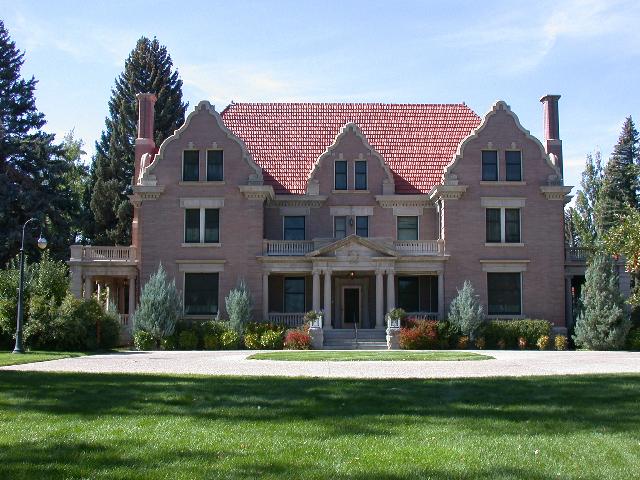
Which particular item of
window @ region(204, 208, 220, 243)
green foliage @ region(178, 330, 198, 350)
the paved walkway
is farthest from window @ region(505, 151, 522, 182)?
green foliage @ region(178, 330, 198, 350)

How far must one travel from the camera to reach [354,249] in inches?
1543

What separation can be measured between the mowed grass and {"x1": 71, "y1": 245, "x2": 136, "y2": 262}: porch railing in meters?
24.7

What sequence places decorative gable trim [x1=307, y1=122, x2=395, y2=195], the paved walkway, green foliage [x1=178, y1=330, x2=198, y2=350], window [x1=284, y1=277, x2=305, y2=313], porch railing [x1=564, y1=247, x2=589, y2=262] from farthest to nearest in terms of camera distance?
window [x1=284, y1=277, x2=305, y2=313]
decorative gable trim [x1=307, y1=122, x2=395, y2=195]
porch railing [x1=564, y1=247, x2=589, y2=262]
green foliage [x1=178, y1=330, x2=198, y2=350]
the paved walkway

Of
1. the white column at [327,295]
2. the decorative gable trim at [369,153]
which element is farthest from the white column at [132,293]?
the decorative gable trim at [369,153]

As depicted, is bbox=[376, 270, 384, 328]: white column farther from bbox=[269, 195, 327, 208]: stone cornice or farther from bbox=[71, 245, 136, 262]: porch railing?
bbox=[71, 245, 136, 262]: porch railing

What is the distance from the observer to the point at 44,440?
9.88 m

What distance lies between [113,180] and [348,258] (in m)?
26.1

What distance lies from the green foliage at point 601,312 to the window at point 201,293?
1792 cm

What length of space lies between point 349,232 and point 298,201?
319 cm

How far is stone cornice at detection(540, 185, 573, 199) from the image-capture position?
132 feet

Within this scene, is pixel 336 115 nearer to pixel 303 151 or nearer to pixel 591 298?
pixel 303 151

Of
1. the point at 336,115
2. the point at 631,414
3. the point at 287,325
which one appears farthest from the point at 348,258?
the point at 631,414

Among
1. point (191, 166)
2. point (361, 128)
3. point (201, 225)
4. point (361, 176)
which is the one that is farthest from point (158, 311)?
point (361, 128)

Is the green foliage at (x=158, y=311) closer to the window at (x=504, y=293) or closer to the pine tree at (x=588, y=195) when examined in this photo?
the window at (x=504, y=293)
